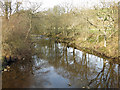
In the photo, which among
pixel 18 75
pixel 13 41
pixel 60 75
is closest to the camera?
pixel 18 75

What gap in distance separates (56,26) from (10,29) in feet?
94.7

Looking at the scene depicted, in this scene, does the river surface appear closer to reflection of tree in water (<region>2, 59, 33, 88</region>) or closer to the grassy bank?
reflection of tree in water (<region>2, 59, 33, 88</region>)

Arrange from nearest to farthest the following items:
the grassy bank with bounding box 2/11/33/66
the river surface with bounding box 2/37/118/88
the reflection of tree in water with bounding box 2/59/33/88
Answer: the reflection of tree in water with bounding box 2/59/33/88
the river surface with bounding box 2/37/118/88
the grassy bank with bounding box 2/11/33/66

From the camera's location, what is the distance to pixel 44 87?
9898 millimetres

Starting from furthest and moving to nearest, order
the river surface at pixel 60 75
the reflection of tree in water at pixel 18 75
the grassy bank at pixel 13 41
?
the grassy bank at pixel 13 41 < the river surface at pixel 60 75 < the reflection of tree in water at pixel 18 75

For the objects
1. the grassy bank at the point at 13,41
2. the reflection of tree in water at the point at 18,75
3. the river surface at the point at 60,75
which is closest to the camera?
the reflection of tree in water at the point at 18,75

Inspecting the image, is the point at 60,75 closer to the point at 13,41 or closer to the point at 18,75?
the point at 18,75

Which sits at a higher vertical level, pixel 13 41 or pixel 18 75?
pixel 13 41

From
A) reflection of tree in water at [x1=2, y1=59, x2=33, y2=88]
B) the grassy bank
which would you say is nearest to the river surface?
reflection of tree in water at [x1=2, y1=59, x2=33, y2=88]

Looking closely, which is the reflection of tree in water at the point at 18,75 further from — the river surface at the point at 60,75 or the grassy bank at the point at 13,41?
the grassy bank at the point at 13,41

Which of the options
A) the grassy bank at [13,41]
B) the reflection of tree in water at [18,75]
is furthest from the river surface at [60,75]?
the grassy bank at [13,41]

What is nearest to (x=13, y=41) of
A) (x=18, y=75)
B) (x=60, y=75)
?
(x=18, y=75)

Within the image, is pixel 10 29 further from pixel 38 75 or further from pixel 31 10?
pixel 31 10

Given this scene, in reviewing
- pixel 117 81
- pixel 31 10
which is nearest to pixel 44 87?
pixel 117 81
